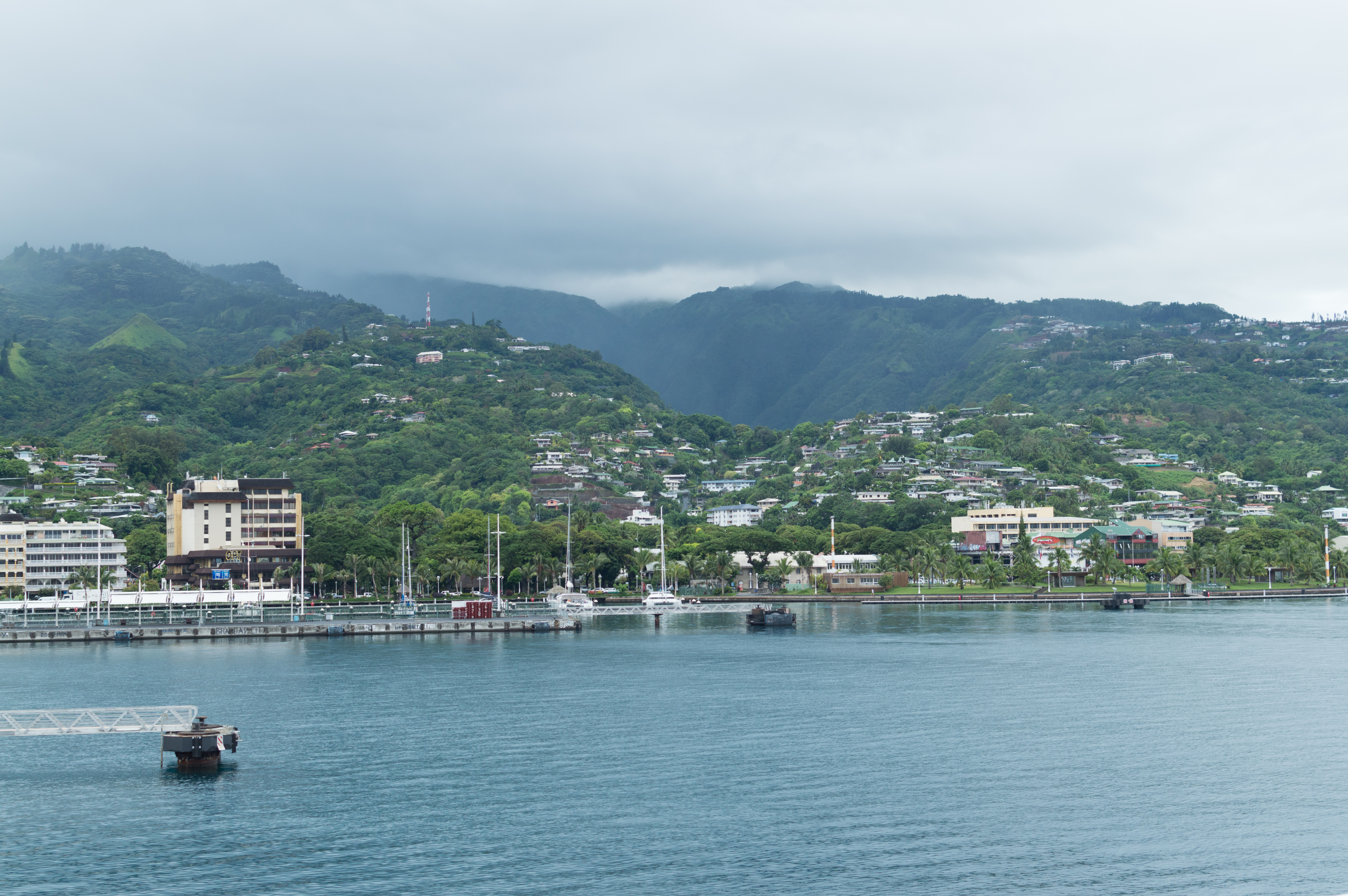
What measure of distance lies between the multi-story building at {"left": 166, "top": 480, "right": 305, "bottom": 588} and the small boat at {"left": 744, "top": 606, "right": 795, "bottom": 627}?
2217 inches

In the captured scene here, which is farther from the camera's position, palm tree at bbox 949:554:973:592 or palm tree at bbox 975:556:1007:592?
palm tree at bbox 949:554:973:592

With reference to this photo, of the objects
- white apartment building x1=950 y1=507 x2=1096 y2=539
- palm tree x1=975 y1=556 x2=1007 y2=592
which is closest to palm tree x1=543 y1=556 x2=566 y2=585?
palm tree x1=975 y1=556 x2=1007 y2=592

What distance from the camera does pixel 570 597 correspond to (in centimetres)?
13200

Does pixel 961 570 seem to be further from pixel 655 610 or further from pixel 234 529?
pixel 234 529

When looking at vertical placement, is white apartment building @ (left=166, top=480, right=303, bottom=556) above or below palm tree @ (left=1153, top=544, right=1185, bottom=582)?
above

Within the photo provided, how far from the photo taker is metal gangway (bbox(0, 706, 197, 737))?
4472 cm

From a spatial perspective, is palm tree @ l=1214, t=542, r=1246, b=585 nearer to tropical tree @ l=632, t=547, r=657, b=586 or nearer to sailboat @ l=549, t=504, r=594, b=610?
tropical tree @ l=632, t=547, r=657, b=586

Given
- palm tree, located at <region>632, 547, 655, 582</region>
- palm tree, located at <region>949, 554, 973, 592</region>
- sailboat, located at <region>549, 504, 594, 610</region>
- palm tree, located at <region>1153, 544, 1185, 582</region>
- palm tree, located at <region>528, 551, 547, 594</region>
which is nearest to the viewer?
sailboat, located at <region>549, 504, 594, 610</region>

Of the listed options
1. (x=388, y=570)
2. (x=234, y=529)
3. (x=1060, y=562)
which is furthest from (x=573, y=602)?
(x=1060, y=562)

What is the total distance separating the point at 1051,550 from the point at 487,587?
76.6m

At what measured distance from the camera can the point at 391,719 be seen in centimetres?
5631

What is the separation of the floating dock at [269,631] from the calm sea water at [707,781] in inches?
944

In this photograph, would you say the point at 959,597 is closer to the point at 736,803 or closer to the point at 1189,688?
the point at 1189,688

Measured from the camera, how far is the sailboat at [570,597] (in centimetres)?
12825
